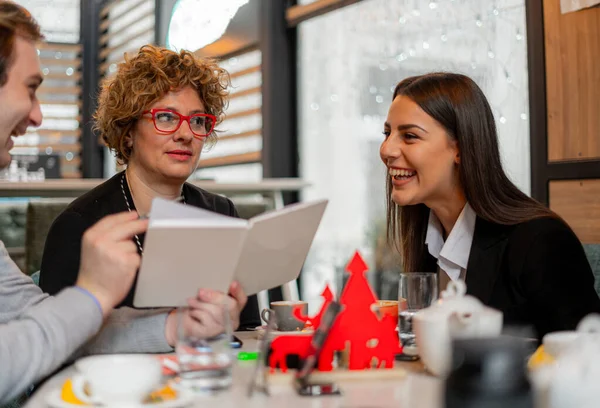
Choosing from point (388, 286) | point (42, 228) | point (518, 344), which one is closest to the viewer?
point (518, 344)

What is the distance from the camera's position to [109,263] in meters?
1.15

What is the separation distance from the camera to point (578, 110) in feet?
8.18

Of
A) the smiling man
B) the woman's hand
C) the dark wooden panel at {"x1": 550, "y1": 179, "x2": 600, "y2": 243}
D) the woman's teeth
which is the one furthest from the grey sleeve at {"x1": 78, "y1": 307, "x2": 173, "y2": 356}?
the dark wooden panel at {"x1": 550, "y1": 179, "x2": 600, "y2": 243}

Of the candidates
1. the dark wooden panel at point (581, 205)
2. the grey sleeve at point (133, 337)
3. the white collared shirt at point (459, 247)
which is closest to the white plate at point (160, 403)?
the grey sleeve at point (133, 337)

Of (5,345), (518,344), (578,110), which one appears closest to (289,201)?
(578,110)

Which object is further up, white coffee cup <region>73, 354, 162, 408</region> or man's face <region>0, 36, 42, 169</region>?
man's face <region>0, 36, 42, 169</region>

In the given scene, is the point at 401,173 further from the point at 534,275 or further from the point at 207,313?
the point at 207,313

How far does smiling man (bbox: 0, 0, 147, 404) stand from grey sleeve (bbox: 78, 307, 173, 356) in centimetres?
15

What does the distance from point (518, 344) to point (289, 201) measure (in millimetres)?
3794

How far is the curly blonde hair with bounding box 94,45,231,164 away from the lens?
2084 millimetres

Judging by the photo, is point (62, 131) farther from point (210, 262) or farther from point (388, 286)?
point (210, 262)

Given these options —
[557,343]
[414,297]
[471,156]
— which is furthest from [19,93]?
[471,156]

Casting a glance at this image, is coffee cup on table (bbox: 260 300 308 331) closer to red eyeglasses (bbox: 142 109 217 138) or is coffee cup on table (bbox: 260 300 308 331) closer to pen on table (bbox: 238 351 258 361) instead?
pen on table (bbox: 238 351 258 361)

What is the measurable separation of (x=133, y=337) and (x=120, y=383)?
19.4 inches
